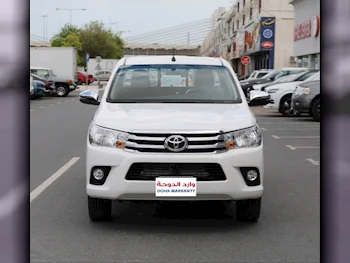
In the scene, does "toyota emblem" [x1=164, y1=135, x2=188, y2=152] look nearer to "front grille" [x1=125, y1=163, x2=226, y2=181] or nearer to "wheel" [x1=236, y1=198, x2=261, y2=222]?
"front grille" [x1=125, y1=163, x2=226, y2=181]

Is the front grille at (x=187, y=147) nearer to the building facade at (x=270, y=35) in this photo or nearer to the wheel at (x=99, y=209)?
the wheel at (x=99, y=209)

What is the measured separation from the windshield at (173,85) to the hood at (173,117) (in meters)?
0.24

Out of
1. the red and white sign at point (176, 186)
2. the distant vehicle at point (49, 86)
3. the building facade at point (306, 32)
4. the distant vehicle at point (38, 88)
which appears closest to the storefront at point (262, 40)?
the building facade at point (306, 32)

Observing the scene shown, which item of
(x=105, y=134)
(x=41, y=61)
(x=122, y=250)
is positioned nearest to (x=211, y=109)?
(x=105, y=134)

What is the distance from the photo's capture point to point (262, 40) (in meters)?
50.4

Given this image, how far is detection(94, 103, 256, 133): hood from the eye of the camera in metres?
5.27

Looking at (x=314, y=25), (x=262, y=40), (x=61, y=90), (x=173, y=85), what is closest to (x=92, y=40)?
(x=262, y=40)

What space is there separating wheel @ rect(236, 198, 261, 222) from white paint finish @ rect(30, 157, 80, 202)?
8.12ft

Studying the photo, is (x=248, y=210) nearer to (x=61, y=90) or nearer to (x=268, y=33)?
(x=61, y=90)

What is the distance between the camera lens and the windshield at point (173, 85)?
6.27 meters
